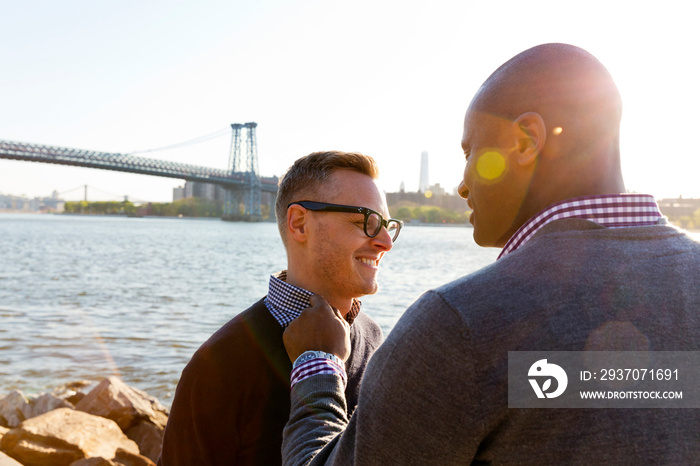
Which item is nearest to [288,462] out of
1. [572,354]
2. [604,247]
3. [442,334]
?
[442,334]

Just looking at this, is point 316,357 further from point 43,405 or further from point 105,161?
point 105,161

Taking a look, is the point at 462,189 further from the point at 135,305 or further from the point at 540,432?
the point at 135,305

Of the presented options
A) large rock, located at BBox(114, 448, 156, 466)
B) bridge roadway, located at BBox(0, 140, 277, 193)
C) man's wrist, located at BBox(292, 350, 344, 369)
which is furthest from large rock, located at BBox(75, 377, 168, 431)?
bridge roadway, located at BBox(0, 140, 277, 193)

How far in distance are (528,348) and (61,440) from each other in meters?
4.69

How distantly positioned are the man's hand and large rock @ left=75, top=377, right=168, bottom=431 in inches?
179

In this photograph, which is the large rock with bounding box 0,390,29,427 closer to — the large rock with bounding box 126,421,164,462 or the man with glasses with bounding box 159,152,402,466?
the large rock with bounding box 126,421,164,462

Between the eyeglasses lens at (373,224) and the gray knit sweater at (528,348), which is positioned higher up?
the eyeglasses lens at (373,224)

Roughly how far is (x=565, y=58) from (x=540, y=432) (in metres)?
0.75

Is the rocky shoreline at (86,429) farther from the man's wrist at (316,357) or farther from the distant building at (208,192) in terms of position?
the distant building at (208,192)

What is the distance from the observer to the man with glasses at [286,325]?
188 cm

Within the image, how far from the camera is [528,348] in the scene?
2.96 feet

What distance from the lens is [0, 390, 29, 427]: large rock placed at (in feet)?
19.0

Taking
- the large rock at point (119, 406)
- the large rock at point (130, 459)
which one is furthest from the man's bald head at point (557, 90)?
the large rock at point (119, 406)

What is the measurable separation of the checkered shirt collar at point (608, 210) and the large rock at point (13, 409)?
620cm
